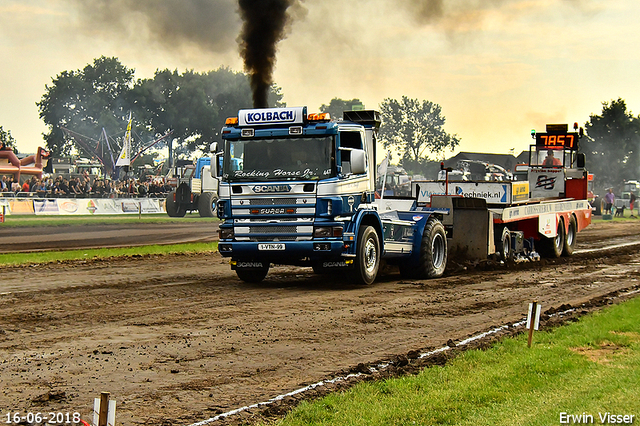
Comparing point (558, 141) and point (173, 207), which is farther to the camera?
point (173, 207)

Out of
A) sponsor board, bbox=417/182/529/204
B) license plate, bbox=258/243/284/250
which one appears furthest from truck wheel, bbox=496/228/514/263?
license plate, bbox=258/243/284/250

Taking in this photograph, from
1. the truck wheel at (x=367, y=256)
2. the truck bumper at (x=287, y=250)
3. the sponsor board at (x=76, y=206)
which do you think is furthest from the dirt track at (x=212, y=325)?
the sponsor board at (x=76, y=206)

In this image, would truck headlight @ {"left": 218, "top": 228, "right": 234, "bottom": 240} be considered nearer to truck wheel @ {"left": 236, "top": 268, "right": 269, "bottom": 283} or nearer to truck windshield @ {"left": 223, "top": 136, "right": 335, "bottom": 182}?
truck windshield @ {"left": 223, "top": 136, "right": 335, "bottom": 182}

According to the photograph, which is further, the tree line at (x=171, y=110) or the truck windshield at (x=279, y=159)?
the tree line at (x=171, y=110)

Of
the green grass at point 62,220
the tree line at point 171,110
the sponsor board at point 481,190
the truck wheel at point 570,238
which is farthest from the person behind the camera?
the tree line at point 171,110

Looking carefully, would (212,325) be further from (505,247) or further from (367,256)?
(505,247)

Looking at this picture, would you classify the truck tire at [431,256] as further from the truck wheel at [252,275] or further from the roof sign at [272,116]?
the roof sign at [272,116]

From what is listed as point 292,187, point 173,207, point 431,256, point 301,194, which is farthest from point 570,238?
point 173,207

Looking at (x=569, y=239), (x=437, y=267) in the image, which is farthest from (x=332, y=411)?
(x=569, y=239)

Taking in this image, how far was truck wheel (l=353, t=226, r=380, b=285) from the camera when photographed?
44.0 ft

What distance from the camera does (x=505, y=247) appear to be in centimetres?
1780

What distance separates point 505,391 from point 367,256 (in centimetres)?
733

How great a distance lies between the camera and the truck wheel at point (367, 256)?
528 inches

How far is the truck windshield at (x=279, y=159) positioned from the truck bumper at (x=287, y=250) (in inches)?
45.2
